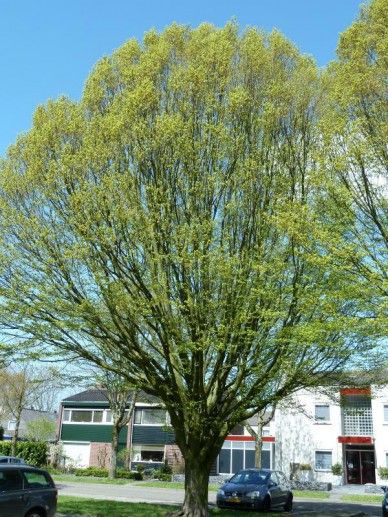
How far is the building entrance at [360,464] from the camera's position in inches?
1660

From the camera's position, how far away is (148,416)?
51188mm

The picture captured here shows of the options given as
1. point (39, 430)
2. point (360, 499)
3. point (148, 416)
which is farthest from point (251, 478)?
point (39, 430)

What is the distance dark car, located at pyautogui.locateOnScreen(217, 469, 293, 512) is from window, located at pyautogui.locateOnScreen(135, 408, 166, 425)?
28.9 m

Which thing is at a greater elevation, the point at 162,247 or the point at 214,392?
the point at 162,247

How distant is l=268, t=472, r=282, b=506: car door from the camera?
68.6 ft

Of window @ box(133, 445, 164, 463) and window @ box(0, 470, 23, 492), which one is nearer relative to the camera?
window @ box(0, 470, 23, 492)

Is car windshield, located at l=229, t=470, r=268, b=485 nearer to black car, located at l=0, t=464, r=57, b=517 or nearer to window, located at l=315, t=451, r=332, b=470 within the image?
black car, located at l=0, t=464, r=57, b=517

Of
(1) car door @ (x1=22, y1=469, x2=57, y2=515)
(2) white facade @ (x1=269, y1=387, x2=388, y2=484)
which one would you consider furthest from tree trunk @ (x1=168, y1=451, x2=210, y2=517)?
(2) white facade @ (x1=269, y1=387, x2=388, y2=484)

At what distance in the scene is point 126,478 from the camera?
40.4 metres

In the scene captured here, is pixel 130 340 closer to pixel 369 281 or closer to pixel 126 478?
pixel 369 281

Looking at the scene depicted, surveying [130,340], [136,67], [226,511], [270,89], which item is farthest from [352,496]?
[136,67]

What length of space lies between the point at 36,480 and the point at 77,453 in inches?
1602

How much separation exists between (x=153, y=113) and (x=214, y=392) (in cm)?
859

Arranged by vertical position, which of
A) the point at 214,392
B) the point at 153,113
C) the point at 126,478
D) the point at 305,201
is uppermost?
the point at 153,113
